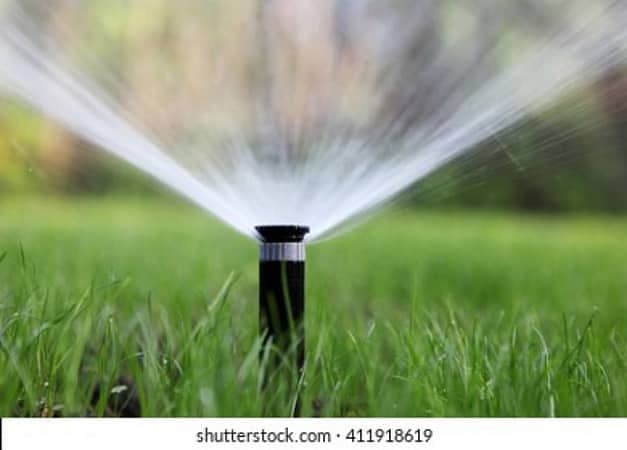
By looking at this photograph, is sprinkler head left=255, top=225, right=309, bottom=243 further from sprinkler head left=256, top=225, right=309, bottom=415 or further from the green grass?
the green grass

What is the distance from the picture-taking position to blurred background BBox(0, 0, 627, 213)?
7309mm

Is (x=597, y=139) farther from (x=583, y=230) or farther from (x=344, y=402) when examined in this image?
(x=344, y=402)

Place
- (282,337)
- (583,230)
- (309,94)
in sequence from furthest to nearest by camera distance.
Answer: (583,230) < (309,94) < (282,337)

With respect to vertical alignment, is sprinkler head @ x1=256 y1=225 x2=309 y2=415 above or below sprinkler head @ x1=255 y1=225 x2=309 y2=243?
below

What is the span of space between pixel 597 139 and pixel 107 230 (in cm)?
717

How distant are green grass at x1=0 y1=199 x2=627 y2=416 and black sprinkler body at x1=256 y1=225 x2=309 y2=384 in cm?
7

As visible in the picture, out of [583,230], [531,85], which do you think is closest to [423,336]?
[531,85]

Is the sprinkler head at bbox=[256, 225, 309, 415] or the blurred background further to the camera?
the blurred background

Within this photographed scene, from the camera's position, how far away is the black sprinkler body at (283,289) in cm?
174

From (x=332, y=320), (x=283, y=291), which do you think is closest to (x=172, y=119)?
(x=332, y=320)

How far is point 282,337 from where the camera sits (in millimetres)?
1821

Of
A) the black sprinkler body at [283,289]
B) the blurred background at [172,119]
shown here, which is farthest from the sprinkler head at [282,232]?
the blurred background at [172,119]

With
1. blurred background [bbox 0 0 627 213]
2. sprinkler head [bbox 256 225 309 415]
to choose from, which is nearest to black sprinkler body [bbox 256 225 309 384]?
sprinkler head [bbox 256 225 309 415]

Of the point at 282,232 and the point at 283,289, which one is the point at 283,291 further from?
the point at 282,232
